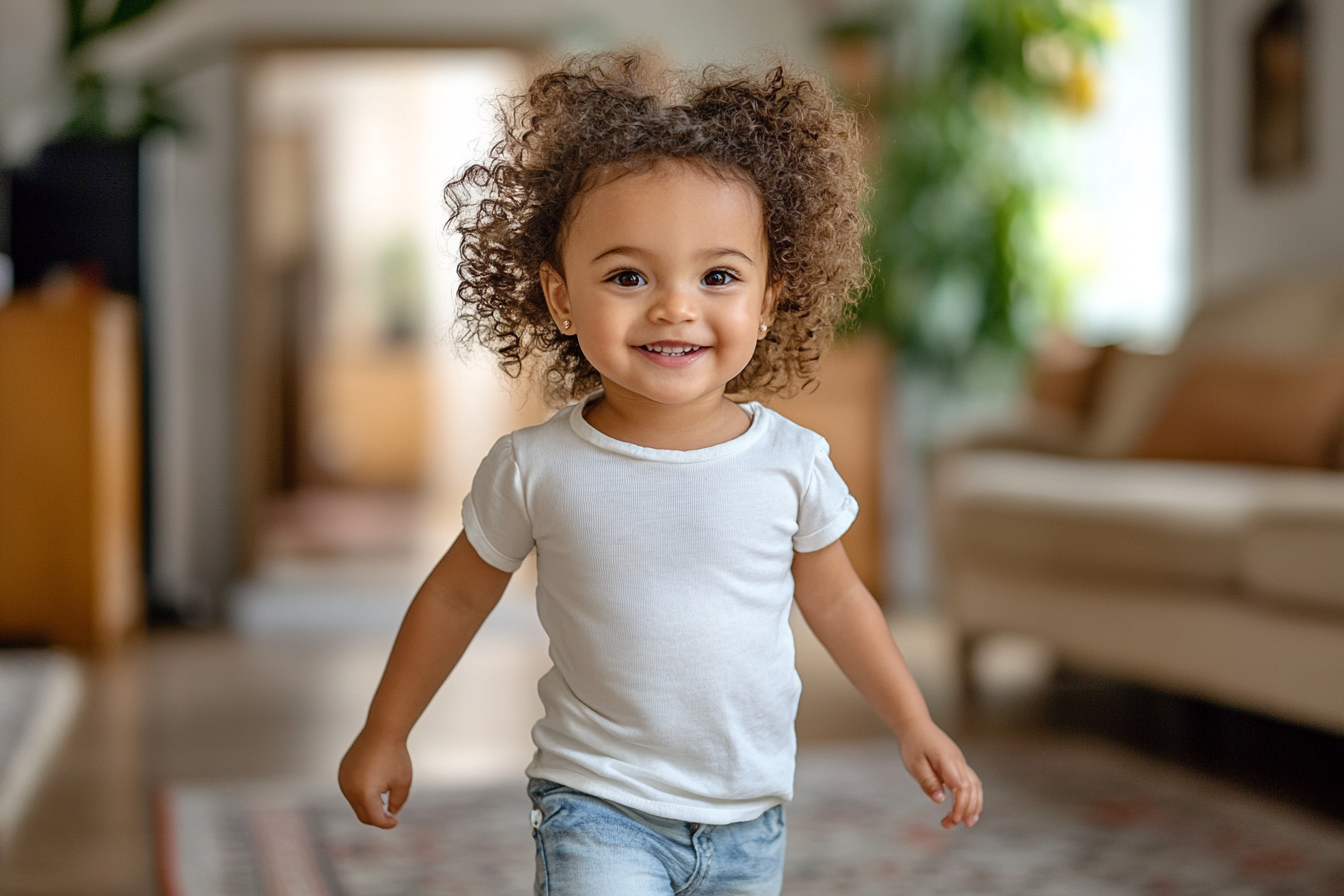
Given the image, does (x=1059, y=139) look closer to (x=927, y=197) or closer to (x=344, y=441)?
(x=927, y=197)

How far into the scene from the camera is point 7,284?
4246 millimetres

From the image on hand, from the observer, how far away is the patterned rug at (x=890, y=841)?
1.78 metres

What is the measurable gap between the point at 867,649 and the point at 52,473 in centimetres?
331

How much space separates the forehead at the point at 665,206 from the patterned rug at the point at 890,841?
101 cm

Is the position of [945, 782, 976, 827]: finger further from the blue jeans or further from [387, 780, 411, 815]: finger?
[387, 780, 411, 815]: finger

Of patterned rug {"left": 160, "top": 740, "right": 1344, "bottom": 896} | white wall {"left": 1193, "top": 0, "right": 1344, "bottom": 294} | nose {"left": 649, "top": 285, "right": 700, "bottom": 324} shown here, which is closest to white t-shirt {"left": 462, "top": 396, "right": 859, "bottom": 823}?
nose {"left": 649, "top": 285, "right": 700, "bottom": 324}

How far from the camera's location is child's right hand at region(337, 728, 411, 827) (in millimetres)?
1042

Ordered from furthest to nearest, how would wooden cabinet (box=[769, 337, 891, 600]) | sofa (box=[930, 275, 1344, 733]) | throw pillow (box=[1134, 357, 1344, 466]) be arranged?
wooden cabinet (box=[769, 337, 891, 600]) < throw pillow (box=[1134, 357, 1344, 466]) < sofa (box=[930, 275, 1344, 733])

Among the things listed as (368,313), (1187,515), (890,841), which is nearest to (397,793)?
(890,841)

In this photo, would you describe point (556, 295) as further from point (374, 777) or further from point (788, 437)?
point (374, 777)

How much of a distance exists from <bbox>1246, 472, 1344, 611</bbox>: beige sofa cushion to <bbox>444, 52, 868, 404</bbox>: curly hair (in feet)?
3.49

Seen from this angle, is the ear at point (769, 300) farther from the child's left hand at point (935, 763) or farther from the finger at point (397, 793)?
the finger at point (397, 793)

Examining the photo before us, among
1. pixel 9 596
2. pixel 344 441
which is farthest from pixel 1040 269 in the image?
pixel 344 441

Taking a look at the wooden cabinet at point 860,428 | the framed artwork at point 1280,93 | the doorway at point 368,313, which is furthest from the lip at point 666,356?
the doorway at point 368,313
